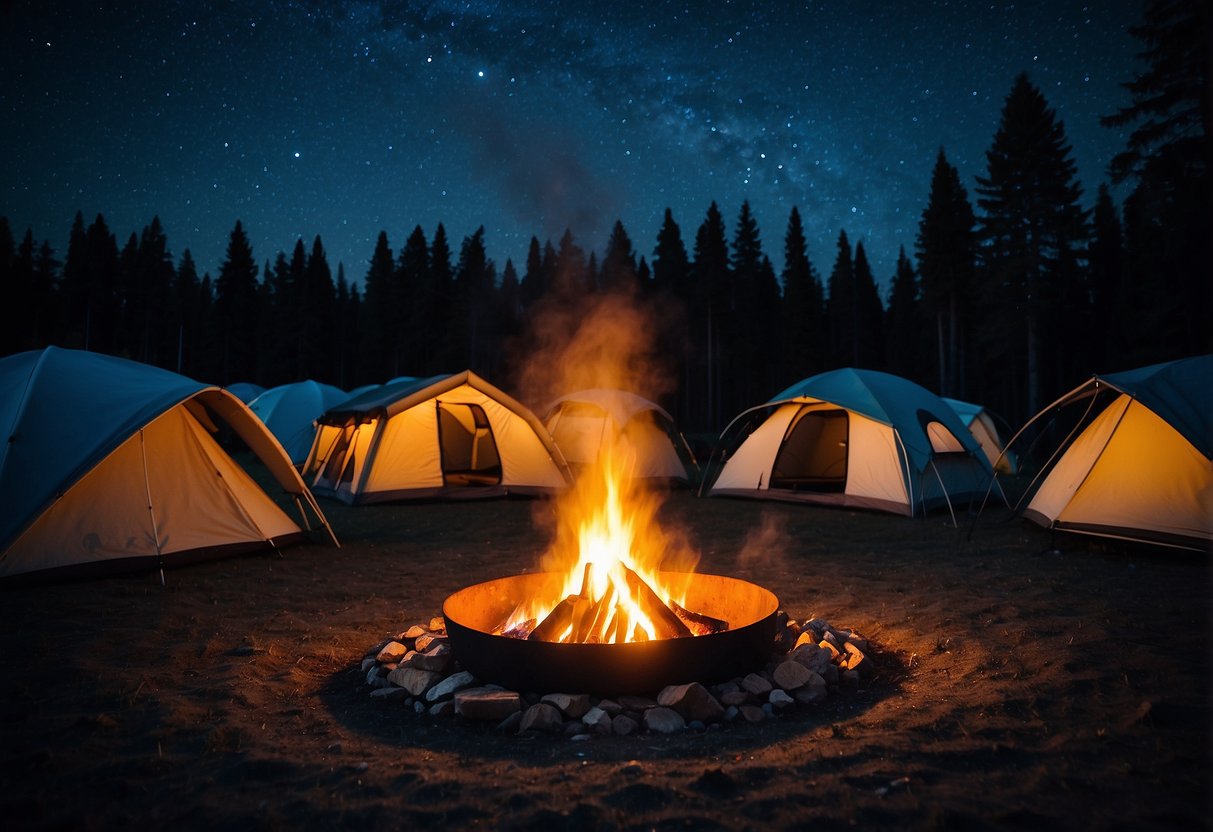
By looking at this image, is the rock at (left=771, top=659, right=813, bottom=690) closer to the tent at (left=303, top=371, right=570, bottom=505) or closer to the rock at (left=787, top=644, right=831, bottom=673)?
the rock at (left=787, top=644, right=831, bottom=673)

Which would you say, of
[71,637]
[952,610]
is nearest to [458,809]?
[71,637]

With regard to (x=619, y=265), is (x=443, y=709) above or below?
below

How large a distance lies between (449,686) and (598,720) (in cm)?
93

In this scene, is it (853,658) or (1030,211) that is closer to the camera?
(853,658)

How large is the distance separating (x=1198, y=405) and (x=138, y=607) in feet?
33.3

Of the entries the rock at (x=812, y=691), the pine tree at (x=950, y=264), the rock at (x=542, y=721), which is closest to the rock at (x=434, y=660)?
the rock at (x=542, y=721)

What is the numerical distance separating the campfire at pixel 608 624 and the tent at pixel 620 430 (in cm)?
855

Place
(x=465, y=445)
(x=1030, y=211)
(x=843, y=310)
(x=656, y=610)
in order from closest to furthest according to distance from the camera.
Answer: (x=656, y=610) < (x=465, y=445) < (x=1030, y=211) < (x=843, y=310)

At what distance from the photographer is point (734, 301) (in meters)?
45.5

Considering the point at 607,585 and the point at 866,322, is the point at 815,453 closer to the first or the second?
the point at 607,585

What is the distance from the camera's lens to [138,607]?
5.27m

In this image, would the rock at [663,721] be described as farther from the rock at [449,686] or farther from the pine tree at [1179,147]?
the pine tree at [1179,147]

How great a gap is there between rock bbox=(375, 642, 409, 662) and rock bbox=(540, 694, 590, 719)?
132 centimetres

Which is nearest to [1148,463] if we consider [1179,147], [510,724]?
[510,724]
